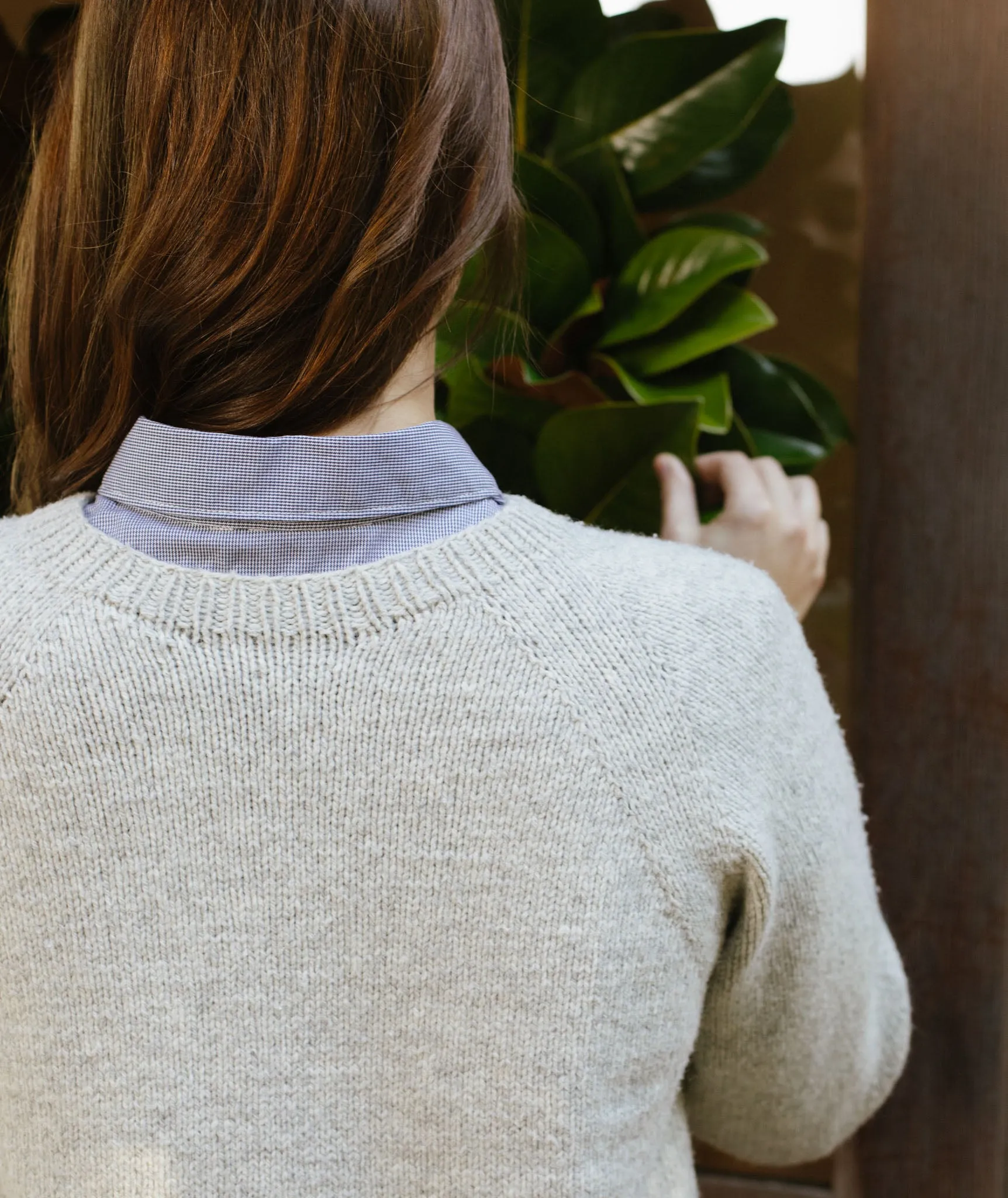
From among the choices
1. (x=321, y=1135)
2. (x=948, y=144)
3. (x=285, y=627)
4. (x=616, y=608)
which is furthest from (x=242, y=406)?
(x=948, y=144)

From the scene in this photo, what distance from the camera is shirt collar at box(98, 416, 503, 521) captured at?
538 mm

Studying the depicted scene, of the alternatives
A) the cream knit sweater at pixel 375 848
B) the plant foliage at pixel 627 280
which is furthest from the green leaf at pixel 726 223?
the cream knit sweater at pixel 375 848

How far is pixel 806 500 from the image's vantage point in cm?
93

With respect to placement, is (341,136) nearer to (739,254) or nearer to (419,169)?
(419,169)

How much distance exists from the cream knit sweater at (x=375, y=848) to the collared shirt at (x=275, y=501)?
15 millimetres

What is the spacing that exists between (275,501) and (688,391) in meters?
0.66

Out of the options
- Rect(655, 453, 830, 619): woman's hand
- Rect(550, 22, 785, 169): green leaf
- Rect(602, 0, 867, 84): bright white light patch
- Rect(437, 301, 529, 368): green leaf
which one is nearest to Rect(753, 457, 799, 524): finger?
Rect(655, 453, 830, 619): woman's hand

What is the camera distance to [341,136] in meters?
0.52

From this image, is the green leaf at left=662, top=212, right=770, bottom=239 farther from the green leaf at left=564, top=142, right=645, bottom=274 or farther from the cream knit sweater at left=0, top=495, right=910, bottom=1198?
the cream knit sweater at left=0, top=495, right=910, bottom=1198

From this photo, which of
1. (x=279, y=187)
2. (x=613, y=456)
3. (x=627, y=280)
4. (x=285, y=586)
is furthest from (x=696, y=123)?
(x=285, y=586)

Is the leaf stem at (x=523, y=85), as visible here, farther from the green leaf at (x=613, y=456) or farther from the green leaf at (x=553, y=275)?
the green leaf at (x=613, y=456)

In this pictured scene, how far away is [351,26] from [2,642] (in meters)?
0.37

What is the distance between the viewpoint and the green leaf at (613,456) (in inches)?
37.6

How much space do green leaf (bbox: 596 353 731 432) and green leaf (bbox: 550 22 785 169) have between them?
0.76ft
